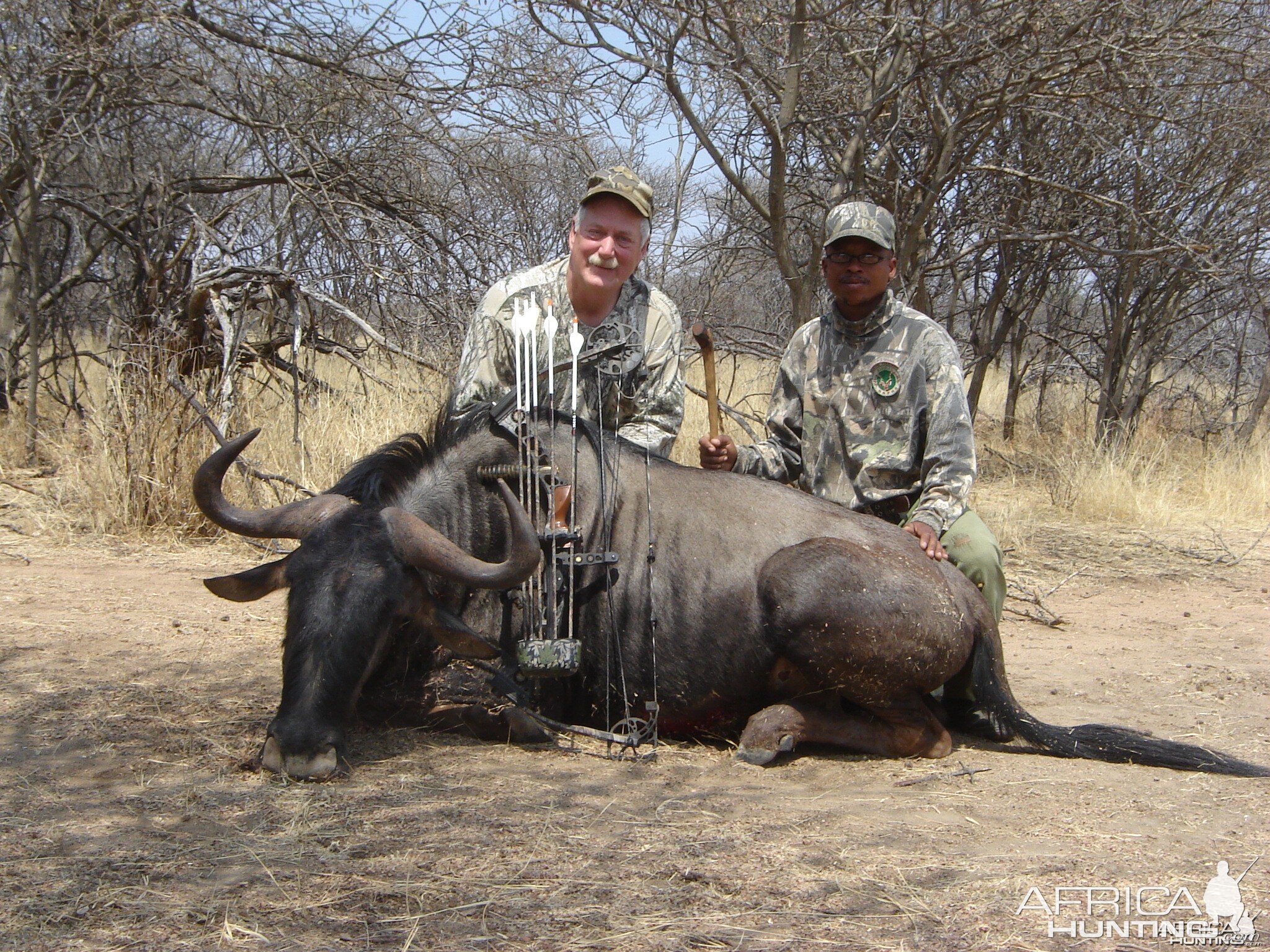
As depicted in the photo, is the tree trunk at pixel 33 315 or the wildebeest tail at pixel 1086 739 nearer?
the wildebeest tail at pixel 1086 739

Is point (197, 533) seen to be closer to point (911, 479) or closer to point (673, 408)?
point (673, 408)

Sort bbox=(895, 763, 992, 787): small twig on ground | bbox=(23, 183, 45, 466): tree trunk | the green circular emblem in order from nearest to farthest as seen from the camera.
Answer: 1. bbox=(895, 763, 992, 787): small twig on ground
2. the green circular emblem
3. bbox=(23, 183, 45, 466): tree trunk

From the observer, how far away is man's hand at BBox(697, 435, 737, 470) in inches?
188

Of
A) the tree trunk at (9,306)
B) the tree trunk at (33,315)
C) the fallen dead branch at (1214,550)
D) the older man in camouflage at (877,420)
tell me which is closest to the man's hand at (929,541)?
the older man in camouflage at (877,420)

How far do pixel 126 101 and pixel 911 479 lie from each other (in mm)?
6307

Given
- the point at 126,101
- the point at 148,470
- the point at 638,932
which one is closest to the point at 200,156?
the point at 126,101

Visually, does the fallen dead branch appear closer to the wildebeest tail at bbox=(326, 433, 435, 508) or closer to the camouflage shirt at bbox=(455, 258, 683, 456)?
the camouflage shirt at bbox=(455, 258, 683, 456)

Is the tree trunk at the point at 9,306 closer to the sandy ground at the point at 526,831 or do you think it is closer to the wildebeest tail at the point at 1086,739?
the sandy ground at the point at 526,831

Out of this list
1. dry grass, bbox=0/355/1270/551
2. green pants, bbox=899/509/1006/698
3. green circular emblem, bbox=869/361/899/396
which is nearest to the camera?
green pants, bbox=899/509/1006/698

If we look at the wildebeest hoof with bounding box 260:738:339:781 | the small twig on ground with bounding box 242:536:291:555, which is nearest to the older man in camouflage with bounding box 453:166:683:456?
the wildebeest hoof with bounding box 260:738:339:781

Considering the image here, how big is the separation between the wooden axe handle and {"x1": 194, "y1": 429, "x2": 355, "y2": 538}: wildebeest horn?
143cm

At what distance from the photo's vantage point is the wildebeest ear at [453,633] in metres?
3.76

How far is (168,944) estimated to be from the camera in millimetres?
2213

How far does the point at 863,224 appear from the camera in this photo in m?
4.77
